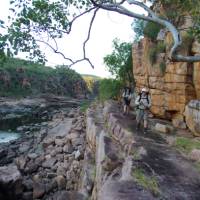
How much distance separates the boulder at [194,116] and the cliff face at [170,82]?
1715 millimetres

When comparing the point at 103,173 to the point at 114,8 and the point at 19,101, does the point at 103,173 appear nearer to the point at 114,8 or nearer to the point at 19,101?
the point at 114,8

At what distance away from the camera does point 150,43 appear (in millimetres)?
29297

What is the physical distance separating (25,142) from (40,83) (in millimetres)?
79106

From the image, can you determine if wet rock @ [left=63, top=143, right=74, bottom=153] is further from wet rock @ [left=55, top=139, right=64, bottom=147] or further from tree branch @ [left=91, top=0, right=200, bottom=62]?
tree branch @ [left=91, top=0, right=200, bottom=62]

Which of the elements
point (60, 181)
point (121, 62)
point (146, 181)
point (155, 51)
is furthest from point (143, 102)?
point (121, 62)

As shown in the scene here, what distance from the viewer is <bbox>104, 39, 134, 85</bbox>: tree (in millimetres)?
42688

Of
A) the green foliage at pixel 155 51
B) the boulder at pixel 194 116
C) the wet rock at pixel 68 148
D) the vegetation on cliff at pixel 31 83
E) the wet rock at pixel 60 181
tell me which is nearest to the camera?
the boulder at pixel 194 116

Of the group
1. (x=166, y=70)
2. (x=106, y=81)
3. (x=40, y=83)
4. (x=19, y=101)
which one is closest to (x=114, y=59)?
(x=106, y=81)

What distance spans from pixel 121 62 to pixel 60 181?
2614cm

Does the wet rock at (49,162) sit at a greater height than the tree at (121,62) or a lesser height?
lesser

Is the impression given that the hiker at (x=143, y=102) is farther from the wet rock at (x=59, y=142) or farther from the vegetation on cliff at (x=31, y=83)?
the vegetation on cliff at (x=31, y=83)

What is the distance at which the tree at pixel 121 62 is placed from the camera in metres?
42.7

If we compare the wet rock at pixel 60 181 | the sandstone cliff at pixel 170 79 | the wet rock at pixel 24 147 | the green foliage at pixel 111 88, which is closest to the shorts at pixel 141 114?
the sandstone cliff at pixel 170 79

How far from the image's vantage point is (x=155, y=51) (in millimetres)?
26453
